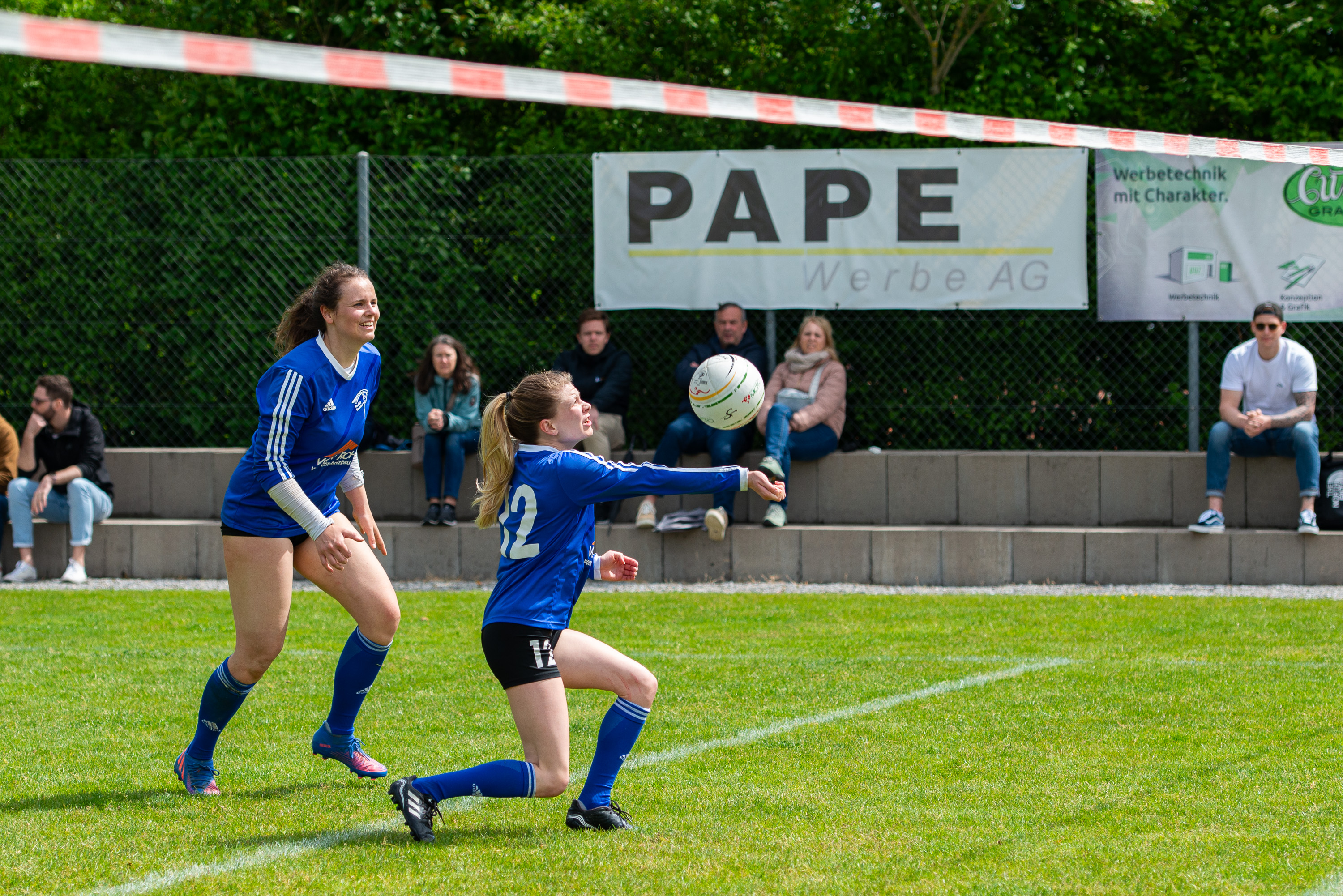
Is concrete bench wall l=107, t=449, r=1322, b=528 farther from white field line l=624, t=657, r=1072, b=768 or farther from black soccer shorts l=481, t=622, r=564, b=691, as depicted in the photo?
black soccer shorts l=481, t=622, r=564, b=691

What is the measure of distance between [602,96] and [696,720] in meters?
2.85

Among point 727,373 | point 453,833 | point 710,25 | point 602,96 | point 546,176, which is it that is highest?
point 710,25

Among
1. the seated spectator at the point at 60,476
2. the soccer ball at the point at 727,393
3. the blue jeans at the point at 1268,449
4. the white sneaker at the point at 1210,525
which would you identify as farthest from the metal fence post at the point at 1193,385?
the seated spectator at the point at 60,476

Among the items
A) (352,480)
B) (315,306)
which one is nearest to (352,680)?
(352,480)

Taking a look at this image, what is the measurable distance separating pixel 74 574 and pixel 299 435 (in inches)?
267

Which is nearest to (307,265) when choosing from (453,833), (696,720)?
(696,720)

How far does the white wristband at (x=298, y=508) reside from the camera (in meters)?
5.16

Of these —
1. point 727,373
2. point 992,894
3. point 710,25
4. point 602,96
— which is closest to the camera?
point 992,894

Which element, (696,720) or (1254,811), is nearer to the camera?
(1254,811)

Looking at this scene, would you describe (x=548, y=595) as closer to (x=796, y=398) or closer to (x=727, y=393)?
(x=727, y=393)

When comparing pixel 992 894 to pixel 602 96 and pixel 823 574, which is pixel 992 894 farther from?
pixel 823 574

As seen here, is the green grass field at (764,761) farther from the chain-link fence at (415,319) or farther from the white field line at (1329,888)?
the chain-link fence at (415,319)

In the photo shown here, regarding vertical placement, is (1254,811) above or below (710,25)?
below

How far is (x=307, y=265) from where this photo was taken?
41.2ft
